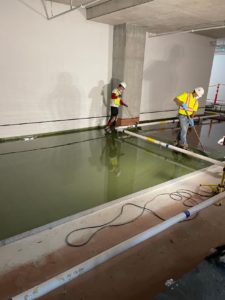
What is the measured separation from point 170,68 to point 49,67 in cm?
442

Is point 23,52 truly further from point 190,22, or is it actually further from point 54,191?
point 190,22

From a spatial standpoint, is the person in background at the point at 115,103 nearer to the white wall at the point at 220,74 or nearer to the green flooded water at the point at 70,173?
the green flooded water at the point at 70,173

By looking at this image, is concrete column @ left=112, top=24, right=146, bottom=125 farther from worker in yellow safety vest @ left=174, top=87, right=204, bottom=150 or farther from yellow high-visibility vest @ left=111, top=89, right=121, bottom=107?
worker in yellow safety vest @ left=174, top=87, right=204, bottom=150

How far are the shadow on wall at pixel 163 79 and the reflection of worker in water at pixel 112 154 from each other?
2.88 metres

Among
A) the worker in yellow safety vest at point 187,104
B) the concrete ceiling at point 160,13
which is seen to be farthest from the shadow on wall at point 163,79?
the worker in yellow safety vest at point 187,104

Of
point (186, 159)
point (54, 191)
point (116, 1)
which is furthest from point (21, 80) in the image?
point (186, 159)

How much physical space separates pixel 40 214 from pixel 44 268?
2.81 feet

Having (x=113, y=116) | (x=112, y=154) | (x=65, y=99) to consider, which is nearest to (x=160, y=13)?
(x=113, y=116)

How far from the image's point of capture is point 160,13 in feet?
16.2

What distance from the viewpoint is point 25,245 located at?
215cm

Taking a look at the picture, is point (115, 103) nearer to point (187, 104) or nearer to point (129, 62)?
point (129, 62)

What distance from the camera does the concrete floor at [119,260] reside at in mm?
1758

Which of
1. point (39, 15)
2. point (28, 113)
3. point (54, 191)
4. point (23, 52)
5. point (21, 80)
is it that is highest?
point (39, 15)

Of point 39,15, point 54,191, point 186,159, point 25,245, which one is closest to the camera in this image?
point 25,245
